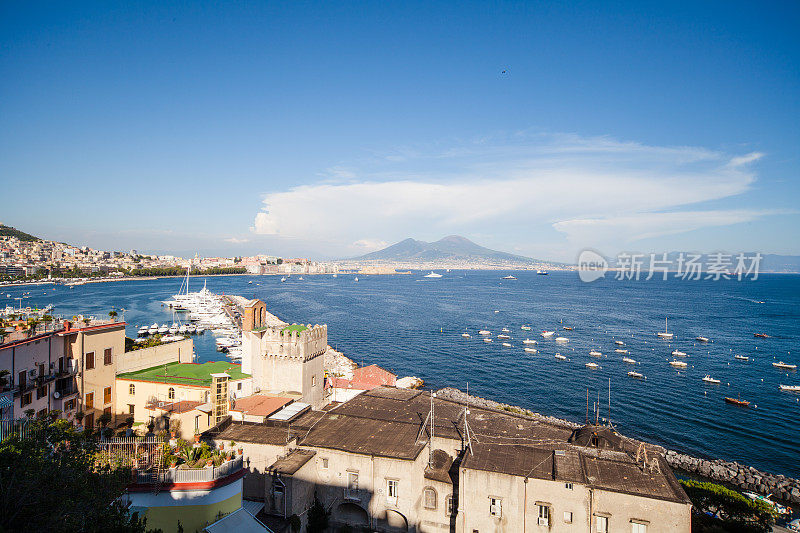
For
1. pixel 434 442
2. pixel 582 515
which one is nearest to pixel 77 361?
pixel 434 442

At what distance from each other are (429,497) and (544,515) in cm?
362

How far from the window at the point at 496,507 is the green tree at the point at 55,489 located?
364 inches

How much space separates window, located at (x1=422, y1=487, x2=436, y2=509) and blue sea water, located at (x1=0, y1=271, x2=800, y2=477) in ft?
72.9

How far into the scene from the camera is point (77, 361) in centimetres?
1764

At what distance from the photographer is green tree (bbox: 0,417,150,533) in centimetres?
621

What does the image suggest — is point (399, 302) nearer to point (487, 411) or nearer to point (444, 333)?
point (444, 333)

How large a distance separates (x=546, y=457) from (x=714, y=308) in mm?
109100

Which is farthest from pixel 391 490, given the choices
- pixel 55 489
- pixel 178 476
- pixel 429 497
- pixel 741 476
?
pixel 741 476

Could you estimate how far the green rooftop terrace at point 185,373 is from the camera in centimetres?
1884

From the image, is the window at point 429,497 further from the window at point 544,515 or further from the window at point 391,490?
the window at point 544,515

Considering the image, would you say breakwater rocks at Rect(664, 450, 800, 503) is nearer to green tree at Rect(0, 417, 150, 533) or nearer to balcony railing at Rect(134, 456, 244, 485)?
balcony railing at Rect(134, 456, 244, 485)

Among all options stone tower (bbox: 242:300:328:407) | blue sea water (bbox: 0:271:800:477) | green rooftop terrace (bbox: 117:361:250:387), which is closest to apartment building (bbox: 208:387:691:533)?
stone tower (bbox: 242:300:328:407)

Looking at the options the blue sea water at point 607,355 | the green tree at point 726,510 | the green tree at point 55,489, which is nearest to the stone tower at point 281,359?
the green tree at point 55,489

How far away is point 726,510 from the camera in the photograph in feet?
63.0
